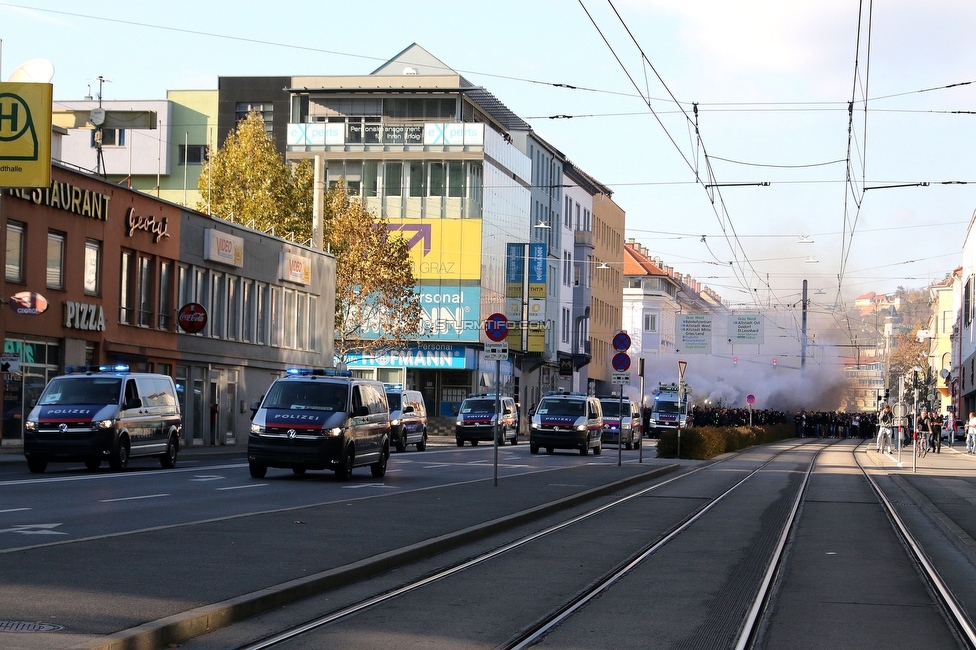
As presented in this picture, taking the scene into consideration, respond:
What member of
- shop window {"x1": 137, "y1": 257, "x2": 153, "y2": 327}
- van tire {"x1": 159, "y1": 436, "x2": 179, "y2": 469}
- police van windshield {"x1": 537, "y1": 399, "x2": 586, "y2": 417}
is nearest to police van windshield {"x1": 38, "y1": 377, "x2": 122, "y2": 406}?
van tire {"x1": 159, "y1": 436, "x2": 179, "y2": 469}

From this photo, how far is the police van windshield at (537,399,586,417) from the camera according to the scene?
43688mm

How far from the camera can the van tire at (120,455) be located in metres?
26.3

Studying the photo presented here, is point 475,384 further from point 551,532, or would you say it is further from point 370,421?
point 551,532

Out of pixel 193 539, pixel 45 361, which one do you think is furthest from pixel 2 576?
pixel 45 361

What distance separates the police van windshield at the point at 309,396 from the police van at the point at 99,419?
354cm

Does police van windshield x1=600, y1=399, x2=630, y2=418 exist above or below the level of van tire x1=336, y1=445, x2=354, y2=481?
above

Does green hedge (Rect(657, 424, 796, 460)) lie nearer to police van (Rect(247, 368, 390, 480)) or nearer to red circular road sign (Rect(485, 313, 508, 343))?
police van (Rect(247, 368, 390, 480))

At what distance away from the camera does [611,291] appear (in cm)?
10881

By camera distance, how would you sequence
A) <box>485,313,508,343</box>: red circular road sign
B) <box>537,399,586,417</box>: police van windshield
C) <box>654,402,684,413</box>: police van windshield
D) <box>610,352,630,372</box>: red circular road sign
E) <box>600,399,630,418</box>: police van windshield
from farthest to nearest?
<box>654,402,684,413</box>: police van windshield → <box>600,399,630,418</box>: police van windshield → <box>537,399,586,417</box>: police van windshield → <box>610,352,630,372</box>: red circular road sign → <box>485,313,508,343</box>: red circular road sign

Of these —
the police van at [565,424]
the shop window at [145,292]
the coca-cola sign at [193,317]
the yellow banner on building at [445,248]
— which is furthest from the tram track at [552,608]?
the yellow banner on building at [445,248]

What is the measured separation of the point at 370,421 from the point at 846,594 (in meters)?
15.4

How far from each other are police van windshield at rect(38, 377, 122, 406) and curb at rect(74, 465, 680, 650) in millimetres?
13123

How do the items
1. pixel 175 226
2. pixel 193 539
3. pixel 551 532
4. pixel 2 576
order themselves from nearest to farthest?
1. pixel 2 576
2. pixel 193 539
3. pixel 551 532
4. pixel 175 226

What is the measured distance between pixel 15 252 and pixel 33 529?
22909 mm
